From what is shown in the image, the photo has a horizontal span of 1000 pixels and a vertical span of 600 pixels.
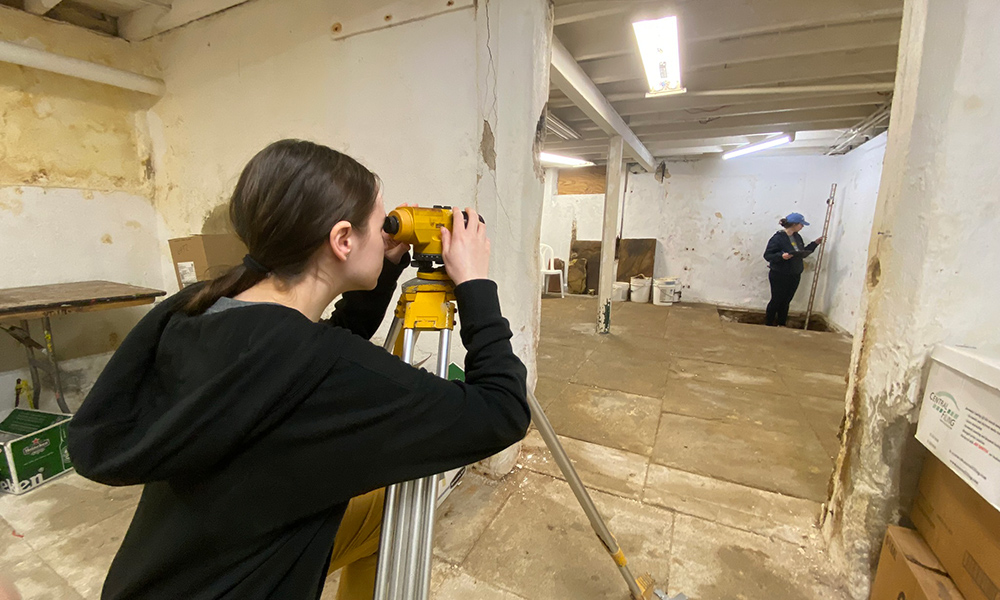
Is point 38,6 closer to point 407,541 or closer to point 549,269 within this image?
point 407,541

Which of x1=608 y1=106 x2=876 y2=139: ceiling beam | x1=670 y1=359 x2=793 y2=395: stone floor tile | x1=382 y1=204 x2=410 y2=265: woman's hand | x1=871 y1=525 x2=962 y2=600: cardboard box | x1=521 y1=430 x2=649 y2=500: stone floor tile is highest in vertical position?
x1=608 y1=106 x2=876 y2=139: ceiling beam

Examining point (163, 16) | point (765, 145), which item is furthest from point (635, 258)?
point (163, 16)

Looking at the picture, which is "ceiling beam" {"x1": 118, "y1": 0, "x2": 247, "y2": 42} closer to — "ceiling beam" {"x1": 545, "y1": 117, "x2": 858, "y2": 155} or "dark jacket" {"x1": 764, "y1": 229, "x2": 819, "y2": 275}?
"ceiling beam" {"x1": 545, "y1": 117, "x2": 858, "y2": 155}

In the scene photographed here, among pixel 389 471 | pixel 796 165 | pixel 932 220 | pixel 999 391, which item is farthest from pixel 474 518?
pixel 796 165

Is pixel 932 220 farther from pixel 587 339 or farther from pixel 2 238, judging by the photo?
pixel 2 238

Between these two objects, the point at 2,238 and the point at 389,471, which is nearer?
the point at 389,471

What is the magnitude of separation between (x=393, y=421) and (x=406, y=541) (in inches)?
9.8

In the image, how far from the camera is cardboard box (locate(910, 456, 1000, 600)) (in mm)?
881

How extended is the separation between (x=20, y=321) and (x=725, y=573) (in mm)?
3499

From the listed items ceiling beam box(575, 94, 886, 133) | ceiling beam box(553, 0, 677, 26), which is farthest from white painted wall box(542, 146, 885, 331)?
ceiling beam box(553, 0, 677, 26)

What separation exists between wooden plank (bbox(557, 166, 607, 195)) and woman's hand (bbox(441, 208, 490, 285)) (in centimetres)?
639

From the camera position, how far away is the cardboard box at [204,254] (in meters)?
2.18

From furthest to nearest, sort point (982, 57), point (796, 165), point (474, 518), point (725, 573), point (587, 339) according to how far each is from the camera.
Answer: point (796, 165), point (587, 339), point (474, 518), point (725, 573), point (982, 57)

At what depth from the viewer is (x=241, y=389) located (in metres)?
0.51
